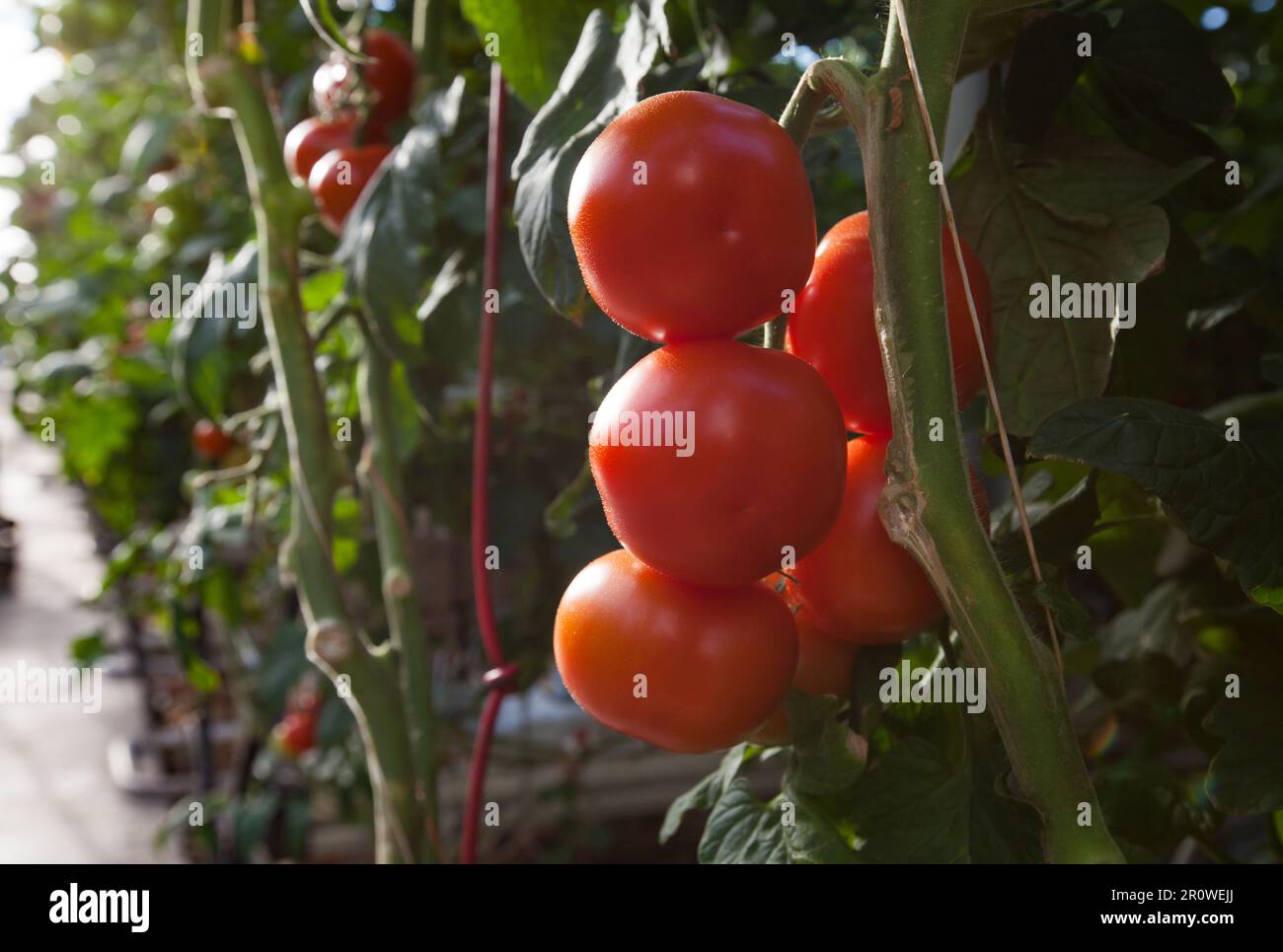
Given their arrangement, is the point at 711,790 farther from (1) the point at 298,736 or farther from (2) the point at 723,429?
(1) the point at 298,736

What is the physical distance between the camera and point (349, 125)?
2.69 ft

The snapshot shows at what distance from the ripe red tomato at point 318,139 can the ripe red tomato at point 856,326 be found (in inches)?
21.5

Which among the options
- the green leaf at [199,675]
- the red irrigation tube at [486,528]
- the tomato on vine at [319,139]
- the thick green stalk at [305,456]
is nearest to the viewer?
the red irrigation tube at [486,528]

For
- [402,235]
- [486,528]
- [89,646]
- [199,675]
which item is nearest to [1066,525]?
[486,528]

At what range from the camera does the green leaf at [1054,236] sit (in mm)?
441

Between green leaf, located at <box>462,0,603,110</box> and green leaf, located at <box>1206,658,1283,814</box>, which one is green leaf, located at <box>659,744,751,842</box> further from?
green leaf, located at <box>462,0,603,110</box>

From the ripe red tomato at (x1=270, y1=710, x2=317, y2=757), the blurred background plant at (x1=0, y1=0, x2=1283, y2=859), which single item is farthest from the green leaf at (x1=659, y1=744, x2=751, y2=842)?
the ripe red tomato at (x1=270, y1=710, x2=317, y2=757)

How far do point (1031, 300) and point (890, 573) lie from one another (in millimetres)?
180

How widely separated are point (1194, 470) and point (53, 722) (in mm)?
4150

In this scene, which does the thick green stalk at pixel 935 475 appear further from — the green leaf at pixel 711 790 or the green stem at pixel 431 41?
the green stem at pixel 431 41

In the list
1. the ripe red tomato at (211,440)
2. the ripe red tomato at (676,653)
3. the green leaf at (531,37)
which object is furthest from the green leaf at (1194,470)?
the ripe red tomato at (211,440)
